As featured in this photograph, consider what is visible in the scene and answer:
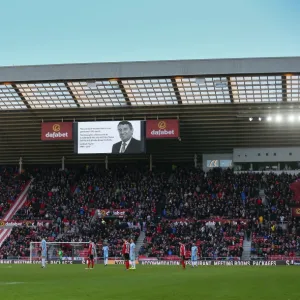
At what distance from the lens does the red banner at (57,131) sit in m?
57.9

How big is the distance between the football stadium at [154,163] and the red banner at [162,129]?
0.30 ft

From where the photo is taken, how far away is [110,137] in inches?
2228

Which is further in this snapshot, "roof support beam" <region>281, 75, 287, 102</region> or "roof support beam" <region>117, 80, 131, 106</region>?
"roof support beam" <region>117, 80, 131, 106</region>

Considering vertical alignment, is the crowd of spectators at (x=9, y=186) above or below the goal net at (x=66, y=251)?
above

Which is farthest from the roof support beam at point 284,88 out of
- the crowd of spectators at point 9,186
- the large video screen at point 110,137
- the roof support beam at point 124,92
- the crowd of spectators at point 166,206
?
the crowd of spectators at point 9,186

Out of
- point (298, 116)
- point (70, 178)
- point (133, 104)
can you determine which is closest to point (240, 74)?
point (298, 116)

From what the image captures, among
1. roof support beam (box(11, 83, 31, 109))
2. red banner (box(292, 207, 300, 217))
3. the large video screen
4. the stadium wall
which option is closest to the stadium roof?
roof support beam (box(11, 83, 31, 109))

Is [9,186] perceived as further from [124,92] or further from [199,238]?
[199,238]

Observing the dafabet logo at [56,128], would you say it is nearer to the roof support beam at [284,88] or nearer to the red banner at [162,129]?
the red banner at [162,129]

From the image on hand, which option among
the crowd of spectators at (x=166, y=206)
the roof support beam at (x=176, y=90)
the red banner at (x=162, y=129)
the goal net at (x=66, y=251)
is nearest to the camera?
the goal net at (x=66, y=251)

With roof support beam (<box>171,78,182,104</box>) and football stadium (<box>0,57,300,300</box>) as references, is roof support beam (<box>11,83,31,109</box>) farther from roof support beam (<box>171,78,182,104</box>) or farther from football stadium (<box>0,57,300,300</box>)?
roof support beam (<box>171,78,182,104</box>)

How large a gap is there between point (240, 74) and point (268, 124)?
10192 millimetres

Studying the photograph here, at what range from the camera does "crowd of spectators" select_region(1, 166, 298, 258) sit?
52562 mm

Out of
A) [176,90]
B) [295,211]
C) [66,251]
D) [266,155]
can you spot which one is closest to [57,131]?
[66,251]
